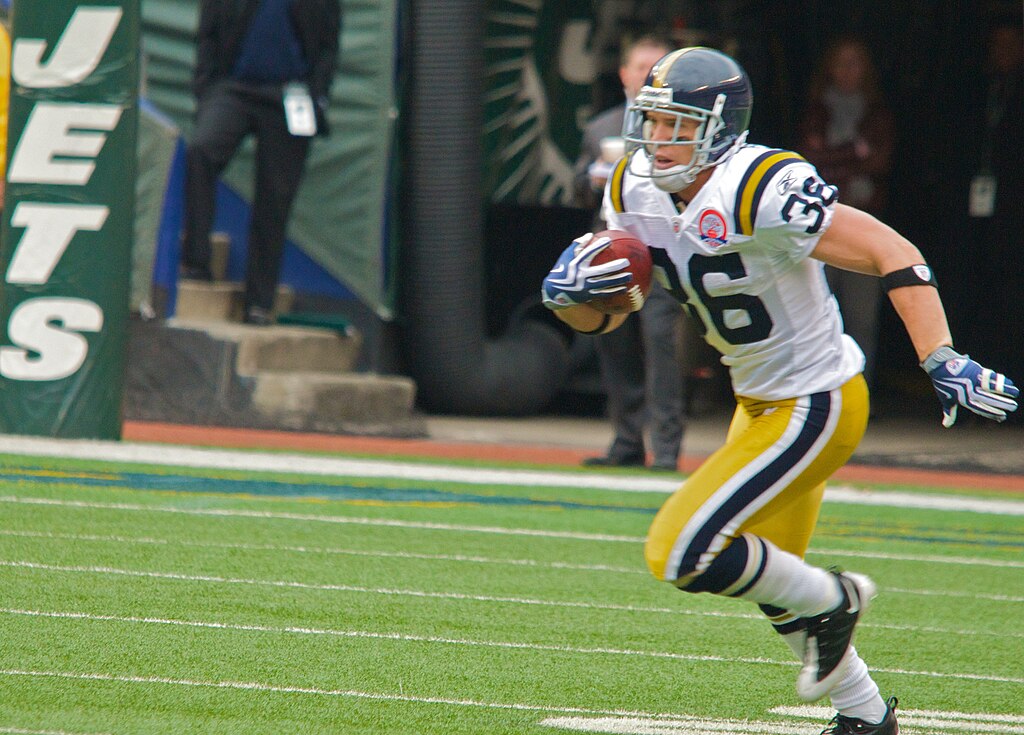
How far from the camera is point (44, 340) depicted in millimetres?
Answer: 7605

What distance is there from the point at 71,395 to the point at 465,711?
447cm

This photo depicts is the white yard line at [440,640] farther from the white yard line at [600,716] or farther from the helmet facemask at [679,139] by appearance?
the helmet facemask at [679,139]

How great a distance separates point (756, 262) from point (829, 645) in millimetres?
855

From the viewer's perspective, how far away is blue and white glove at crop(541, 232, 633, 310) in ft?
11.9

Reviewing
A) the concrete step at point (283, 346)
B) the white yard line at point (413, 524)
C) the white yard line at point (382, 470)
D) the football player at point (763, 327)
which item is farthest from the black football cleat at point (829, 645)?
the concrete step at point (283, 346)

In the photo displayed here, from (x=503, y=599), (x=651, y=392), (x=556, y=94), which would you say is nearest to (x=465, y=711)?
(x=503, y=599)

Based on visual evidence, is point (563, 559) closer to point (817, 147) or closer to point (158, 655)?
point (158, 655)

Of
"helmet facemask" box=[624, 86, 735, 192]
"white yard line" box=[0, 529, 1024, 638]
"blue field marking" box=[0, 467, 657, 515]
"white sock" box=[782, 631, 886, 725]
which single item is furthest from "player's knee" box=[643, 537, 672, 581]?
"blue field marking" box=[0, 467, 657, 515]

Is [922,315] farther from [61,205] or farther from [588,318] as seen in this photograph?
[61,205]

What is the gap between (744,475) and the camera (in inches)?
143

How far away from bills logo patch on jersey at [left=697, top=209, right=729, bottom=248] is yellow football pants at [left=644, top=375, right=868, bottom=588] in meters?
0.40

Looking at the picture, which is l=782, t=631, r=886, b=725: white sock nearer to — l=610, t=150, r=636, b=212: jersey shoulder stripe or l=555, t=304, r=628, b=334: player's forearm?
l=555, t=304, r=628, b=334: player's forearm

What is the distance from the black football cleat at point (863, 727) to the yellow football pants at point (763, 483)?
0.43 metres

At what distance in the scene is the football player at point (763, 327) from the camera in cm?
353
